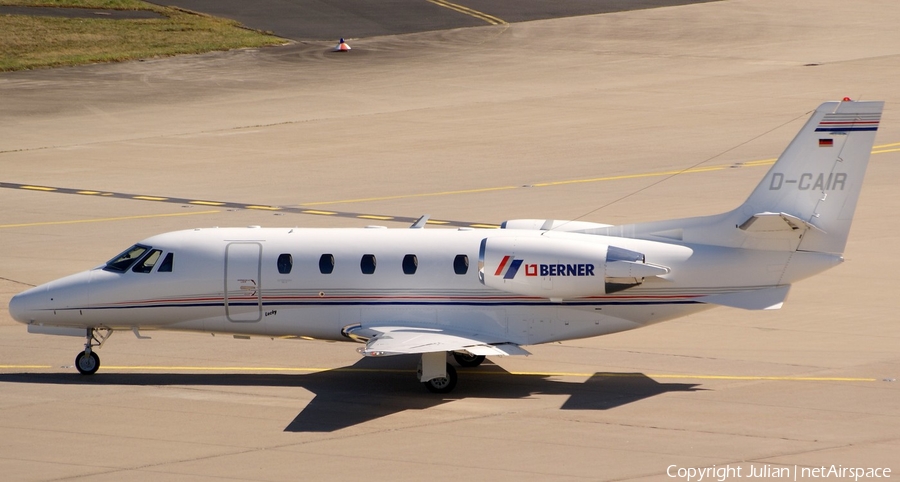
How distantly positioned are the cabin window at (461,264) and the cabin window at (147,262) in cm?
591

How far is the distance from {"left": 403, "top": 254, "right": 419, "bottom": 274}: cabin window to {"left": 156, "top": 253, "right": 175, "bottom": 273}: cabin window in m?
4.64

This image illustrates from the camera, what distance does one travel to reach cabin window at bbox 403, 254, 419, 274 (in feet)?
79.3

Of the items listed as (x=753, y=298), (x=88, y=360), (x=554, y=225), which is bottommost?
(x=88, y=360)

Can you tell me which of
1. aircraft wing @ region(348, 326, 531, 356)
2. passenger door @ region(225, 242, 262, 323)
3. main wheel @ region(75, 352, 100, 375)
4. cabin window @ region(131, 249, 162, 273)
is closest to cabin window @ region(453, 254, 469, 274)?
aircraft wing @ region(348, 326, 531, 356)

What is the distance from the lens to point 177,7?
262ft

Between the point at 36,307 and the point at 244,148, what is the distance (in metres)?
27.5

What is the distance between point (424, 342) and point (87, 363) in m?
7.13

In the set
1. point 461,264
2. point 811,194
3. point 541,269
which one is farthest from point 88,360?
point 811,194

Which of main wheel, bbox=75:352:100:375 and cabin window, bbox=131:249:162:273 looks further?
main wheel, bbox=75:352:100:375

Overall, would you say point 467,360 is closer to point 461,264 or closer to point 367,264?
point 461,264

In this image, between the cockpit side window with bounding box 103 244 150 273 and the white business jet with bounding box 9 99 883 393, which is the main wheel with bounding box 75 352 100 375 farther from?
the cockpit side window with bounding box 103 244 150 273

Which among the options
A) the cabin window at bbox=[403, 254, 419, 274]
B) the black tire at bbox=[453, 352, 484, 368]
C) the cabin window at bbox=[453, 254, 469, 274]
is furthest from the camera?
the black tire at bbox=[453, 352, 484, 368]

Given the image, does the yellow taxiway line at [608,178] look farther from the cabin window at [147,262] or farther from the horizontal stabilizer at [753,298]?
the horizontal stabilizer at [753,298]

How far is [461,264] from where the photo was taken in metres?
24.0
